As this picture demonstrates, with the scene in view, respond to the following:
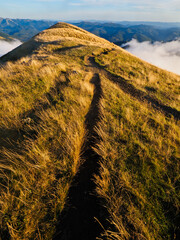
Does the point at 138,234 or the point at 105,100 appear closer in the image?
the point at 138,234

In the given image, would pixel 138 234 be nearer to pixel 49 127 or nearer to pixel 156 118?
pixel 49 127

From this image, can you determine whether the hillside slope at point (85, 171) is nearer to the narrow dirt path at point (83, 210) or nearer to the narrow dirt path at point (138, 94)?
the narrow dirt path at point (83, 210)

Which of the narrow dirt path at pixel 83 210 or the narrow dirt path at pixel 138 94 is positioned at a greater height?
the narrow dirt path at pixel 138 94

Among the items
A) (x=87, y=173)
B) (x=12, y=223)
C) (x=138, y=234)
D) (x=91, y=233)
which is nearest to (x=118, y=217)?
(x=138, y=234)

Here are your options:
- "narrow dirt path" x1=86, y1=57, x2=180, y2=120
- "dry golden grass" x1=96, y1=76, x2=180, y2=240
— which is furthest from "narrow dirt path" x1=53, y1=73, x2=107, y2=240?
"narrow dirt path" x1=86, y1=57, x2=180, y2=120

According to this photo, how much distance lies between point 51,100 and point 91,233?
5551 mm

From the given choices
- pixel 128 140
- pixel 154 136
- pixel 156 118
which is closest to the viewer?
pixel 128 140

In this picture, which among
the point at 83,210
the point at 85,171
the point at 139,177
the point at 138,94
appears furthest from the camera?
the point at 138,94

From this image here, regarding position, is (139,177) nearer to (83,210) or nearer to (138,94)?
(83,210)

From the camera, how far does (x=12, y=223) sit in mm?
2113

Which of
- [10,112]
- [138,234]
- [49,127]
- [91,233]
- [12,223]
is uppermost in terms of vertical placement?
[10,112]

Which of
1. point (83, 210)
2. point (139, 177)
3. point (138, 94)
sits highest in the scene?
point (138, 94)

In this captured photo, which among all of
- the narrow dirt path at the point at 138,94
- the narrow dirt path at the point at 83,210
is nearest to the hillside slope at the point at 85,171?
the narrow dirt path at the point at 83,210

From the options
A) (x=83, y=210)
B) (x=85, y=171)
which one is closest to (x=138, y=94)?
(x=85, y=171)
